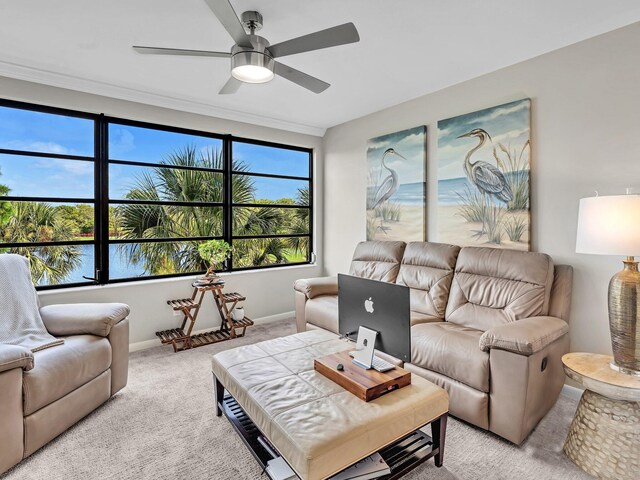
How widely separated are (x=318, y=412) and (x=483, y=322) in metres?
1.69

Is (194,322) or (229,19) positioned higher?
(229,19)

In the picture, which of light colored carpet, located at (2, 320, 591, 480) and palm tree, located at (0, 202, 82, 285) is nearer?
light colored carpet, located at (2, 320, 591, 480)

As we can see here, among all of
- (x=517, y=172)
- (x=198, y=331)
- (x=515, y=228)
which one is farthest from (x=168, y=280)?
(x=517, y=172)

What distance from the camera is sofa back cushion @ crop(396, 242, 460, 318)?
307cm

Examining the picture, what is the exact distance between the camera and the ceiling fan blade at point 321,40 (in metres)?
1.84

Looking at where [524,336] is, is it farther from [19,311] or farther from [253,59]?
[19,311]

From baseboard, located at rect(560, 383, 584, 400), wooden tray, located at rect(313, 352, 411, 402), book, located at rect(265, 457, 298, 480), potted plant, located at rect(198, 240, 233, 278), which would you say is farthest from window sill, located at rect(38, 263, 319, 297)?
baseboard, located at rect(560, 383, 584, 400)

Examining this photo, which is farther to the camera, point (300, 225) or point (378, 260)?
point (300, 225)

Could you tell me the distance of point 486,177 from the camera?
3123 millimetres

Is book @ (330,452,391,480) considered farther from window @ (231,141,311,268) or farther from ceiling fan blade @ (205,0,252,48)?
window @ (231,141,311,268)

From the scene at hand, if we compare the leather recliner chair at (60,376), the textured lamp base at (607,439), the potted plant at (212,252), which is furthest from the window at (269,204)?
the textured lamp base at (607,439)

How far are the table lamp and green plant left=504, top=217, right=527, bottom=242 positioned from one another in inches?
35.0

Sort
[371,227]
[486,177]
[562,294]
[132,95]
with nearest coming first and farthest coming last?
[562,294]
[486,177]
[132,95]
[371,227]

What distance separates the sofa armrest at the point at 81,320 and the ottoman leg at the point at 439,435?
2.24 metres
